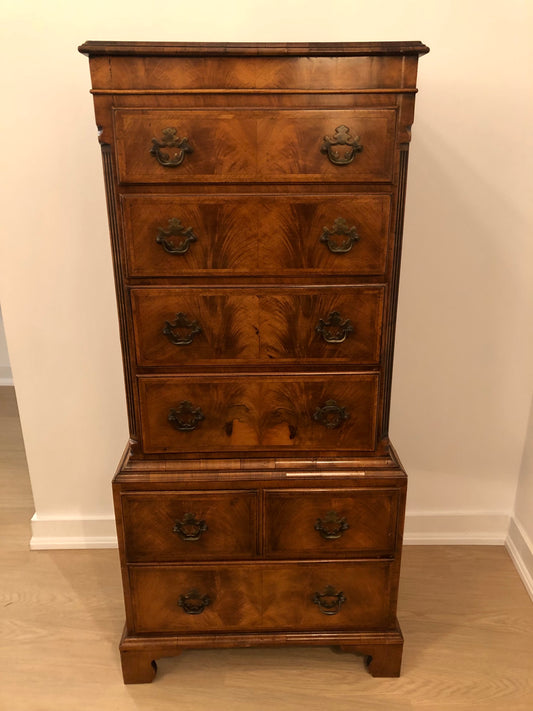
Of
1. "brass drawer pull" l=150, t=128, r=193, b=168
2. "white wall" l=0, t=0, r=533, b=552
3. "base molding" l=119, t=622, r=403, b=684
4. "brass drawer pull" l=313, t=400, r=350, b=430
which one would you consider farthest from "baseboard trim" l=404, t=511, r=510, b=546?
"brass drawer pull" l=150, t=128, r=193, b=168

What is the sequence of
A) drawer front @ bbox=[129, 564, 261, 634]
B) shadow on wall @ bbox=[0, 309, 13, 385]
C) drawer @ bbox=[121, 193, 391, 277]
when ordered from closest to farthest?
drawer @ bbox=[121, 193, 391, 277], drawer front @ bbox=[129, 564, 261, 634], shadow on wall @ bbox=[0, 309, 13, 385]

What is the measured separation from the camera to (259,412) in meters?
1.68

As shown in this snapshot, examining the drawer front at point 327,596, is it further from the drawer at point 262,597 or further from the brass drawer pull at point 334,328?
the brass drawer pull at point 334,328

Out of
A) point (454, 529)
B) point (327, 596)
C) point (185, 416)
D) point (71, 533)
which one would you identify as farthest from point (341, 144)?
point (71, 533)

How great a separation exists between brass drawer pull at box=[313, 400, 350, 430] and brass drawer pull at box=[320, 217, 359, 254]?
1.35 ft

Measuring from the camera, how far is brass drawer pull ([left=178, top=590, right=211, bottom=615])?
1830 millimetres

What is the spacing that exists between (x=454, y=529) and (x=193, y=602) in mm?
1191

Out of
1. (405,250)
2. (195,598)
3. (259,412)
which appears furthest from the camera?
(405,250)

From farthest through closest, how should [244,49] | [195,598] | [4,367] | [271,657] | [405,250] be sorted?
[4,367] → [405,250] → [271,657] → [195,598] → [244,49]

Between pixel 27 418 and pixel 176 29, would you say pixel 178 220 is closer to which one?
pixel 176 29

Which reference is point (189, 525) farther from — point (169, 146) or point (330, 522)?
point (169, 146)

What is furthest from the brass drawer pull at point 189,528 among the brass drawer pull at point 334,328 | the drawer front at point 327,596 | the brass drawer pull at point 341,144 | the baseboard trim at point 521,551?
the baseboard trim at point 521,551

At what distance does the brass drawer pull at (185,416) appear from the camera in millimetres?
1664

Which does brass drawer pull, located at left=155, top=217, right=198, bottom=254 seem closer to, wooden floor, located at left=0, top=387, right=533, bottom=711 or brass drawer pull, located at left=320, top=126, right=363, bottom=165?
brass drawer pull, located at left=320, top=126, right=363, bottom=165
